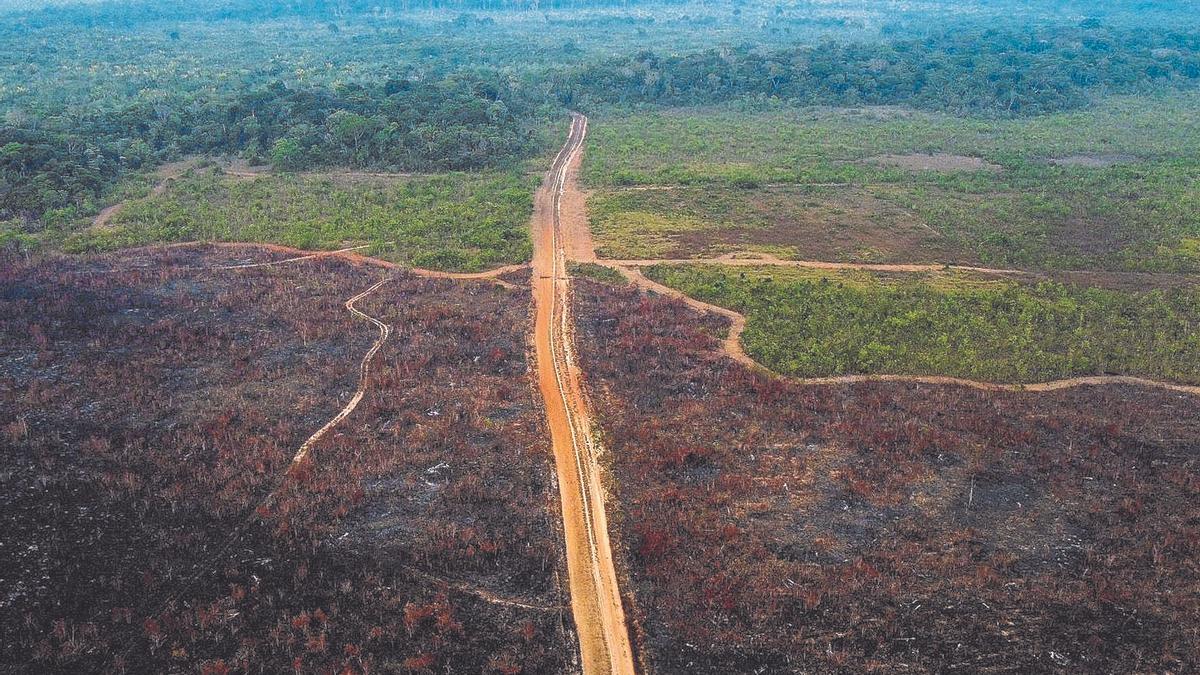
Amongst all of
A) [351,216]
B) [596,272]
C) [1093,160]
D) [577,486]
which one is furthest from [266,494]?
[1093,160]

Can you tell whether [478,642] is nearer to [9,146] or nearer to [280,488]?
[280,488]

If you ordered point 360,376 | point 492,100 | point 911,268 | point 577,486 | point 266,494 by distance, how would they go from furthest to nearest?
1. point 492,100
2. point 911,268
3. point 360,376
4. point 577,486
5. point 266,494

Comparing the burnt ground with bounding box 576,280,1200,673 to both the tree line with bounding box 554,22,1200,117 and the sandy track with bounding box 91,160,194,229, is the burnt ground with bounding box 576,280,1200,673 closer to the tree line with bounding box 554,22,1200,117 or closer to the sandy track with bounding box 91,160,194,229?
the sandy track with bounding box 91,160,194,229

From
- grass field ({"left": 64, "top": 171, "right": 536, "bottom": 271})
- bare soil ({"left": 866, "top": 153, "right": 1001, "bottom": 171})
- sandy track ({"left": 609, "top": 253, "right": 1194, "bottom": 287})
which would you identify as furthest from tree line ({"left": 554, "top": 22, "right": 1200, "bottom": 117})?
sandy track ({"left": 609, "top": 253, "right": 1194, "bottom": 287})

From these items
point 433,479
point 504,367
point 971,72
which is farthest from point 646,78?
point 433,479

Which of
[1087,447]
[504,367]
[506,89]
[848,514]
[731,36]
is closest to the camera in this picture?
[848,514]

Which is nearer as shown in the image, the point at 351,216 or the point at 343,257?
the point at 343,257

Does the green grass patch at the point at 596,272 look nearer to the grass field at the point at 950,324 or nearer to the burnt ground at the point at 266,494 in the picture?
the grass field at the point at 950,324

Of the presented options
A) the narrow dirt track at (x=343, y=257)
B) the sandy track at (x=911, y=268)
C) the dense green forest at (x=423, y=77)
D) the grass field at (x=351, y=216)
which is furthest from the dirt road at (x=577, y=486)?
the dense green forest at (x=423, y=77)

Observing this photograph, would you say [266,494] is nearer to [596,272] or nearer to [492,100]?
[596,272]
